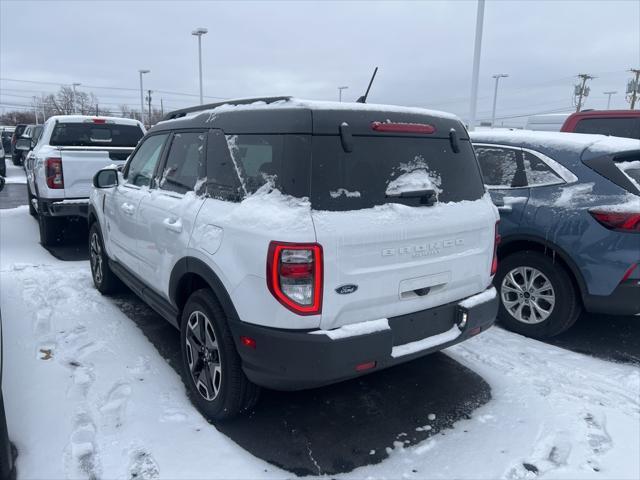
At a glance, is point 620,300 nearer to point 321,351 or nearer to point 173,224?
point 321,351

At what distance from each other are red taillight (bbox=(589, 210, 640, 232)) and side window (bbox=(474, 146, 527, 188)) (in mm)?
783

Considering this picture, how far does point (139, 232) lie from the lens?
3980mm

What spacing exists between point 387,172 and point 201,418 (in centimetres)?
197

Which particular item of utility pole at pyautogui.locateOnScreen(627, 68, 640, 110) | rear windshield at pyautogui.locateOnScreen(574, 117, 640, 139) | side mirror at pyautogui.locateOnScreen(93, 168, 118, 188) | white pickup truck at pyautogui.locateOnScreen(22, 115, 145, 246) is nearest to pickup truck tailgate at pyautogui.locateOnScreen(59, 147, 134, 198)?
white pickup truck at pyautogui.locateOnScreen(22, 115, 145, 246)

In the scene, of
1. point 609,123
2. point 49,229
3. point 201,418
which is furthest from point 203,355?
point 609,123

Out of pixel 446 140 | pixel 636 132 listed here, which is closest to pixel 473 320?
pixel 446 140

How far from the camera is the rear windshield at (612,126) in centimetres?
776

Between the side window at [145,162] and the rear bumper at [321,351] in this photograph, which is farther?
the side window at [145,162]

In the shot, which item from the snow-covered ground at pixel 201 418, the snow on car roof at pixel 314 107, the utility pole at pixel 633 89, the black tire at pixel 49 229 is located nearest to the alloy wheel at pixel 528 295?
the snow-covered ground at pixel 201 418

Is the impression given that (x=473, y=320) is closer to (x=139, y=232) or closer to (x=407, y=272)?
(x=407, y=272)

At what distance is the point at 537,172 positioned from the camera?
4.57 meters

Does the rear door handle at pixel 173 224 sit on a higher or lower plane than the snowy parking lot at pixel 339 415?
higher

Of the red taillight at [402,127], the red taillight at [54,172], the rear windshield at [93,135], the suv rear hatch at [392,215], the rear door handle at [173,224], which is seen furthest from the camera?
the rear windshield at [93,135]

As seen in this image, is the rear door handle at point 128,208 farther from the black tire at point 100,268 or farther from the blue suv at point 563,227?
the blue suv at point 563,227
